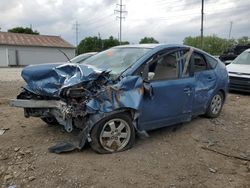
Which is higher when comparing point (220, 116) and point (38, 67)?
point (38, 67)

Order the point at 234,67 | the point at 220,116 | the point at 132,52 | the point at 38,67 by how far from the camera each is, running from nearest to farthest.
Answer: the point at 38,67 → the point at 132,52 → the point at 220,116 → the point at 234,67

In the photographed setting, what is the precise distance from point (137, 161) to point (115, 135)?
502mm

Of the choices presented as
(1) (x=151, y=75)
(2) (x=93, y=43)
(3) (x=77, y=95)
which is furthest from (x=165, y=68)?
(2) (x=93, y=43)

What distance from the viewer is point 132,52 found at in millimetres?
5242

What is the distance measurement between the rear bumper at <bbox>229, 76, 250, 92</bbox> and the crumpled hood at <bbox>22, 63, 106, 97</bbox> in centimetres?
767

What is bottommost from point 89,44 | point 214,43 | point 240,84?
point 240,84

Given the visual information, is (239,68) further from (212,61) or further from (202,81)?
(202,81)

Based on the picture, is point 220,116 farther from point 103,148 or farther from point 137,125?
point 103,148

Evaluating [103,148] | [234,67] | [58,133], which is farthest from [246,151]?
[234,67]

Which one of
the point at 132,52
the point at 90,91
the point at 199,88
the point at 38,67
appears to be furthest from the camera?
the point at 199,88

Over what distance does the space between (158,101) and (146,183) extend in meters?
1.51

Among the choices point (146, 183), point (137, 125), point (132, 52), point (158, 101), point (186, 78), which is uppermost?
point (132, 52)

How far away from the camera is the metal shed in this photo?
36.8 meters

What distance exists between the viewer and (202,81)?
5.85m
